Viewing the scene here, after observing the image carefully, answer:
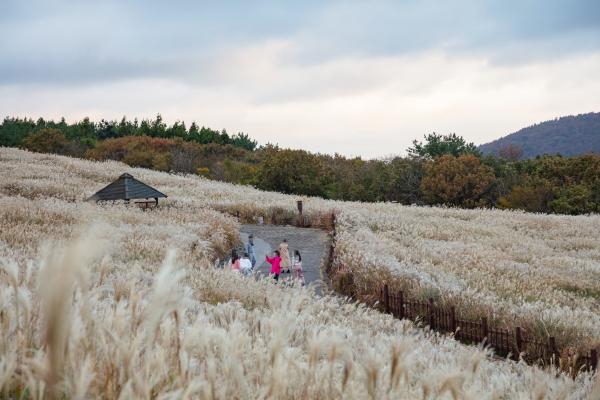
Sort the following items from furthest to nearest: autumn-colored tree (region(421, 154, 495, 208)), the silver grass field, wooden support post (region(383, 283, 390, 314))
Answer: autumn-colored tree (region(421, 154, 495, 208)) < wooden support post (region(383, 283, 390, 314)) < the silver grass field

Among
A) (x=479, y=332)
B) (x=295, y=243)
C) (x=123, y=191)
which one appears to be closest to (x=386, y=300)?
(x=479, y=332)

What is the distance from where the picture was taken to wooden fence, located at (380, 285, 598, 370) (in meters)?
10.4

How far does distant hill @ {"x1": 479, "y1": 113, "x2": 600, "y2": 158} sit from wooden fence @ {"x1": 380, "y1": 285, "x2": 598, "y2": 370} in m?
165

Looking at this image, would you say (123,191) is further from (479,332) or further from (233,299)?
(233,299)

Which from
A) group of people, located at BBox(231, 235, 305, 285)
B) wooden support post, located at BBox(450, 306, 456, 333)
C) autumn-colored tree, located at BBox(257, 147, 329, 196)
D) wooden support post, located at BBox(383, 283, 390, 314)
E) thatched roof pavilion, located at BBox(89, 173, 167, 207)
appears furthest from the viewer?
autumn-colored tree, located at BBox(257, 147, 329, 196)

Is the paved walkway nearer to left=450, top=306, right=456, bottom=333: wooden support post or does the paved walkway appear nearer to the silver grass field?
the silver grass field

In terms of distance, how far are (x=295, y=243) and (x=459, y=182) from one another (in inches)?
1187

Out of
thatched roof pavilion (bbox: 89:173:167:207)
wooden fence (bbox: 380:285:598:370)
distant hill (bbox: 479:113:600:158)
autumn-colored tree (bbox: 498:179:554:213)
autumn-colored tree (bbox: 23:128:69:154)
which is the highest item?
distant hill (bbox: 479:113:600:158)

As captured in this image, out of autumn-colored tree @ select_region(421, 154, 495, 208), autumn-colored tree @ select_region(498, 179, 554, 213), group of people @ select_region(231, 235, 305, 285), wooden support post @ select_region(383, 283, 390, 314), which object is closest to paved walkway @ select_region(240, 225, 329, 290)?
group of people @ select_region(231, 235, 305, 285)

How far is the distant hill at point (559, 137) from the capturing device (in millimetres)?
173875

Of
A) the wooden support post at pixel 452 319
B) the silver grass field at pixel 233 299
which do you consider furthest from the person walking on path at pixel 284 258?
the wooden support post at pixel 452 319

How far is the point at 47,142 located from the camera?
7650cm

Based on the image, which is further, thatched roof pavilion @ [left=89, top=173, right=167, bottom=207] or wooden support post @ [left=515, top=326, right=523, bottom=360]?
thatched roof pavilion @ [left=89, top=173, right=167, bottom=207]

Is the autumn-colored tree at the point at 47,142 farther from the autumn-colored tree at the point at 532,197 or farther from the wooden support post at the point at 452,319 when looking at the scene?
the wooden support post at the point at 452,319
